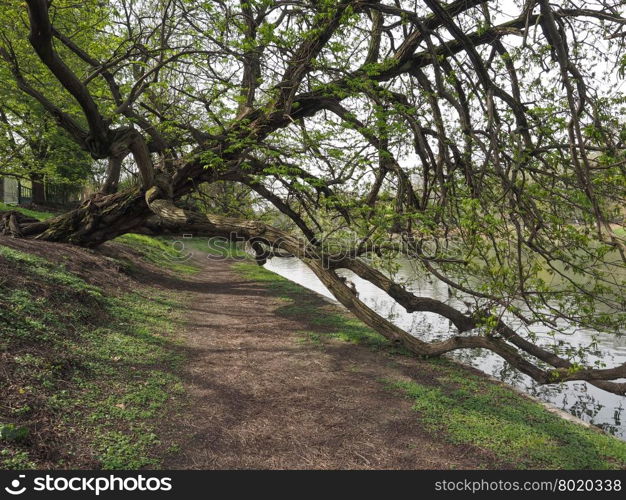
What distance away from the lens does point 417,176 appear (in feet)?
26.7

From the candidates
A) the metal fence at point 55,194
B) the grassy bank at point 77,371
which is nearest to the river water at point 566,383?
the grassy bank at point 77,371

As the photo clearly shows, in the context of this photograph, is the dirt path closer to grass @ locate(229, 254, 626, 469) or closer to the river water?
grass @ locate(229, 254, 626, 469)

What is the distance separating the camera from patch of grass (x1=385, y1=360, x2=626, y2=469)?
405cm

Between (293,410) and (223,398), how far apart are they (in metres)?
0.87

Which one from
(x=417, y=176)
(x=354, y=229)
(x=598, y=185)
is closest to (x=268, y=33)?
(x=354, y=229)

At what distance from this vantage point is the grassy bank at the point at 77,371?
11.0 ft

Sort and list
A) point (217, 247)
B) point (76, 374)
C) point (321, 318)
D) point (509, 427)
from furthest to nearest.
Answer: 1. point (217, 247)
2. point (321, 318)
3. point (509, 427)
4. point (76, 374)

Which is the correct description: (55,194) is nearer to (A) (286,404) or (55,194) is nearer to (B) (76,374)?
(B) (76,374)

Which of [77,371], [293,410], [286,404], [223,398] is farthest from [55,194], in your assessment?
[293,410]

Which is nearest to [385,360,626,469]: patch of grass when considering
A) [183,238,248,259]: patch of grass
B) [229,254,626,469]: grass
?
[229,254,626,469]: grass

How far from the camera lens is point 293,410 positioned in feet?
A: 15.8

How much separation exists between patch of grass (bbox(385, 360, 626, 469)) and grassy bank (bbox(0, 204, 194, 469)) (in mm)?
2986

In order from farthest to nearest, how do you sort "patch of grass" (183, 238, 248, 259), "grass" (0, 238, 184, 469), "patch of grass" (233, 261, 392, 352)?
"patch of grass" (183, 238, 248, 259)
"patch of grass" (233, 261, 392, 352)
"grass" (0, 238, 184, 469)
